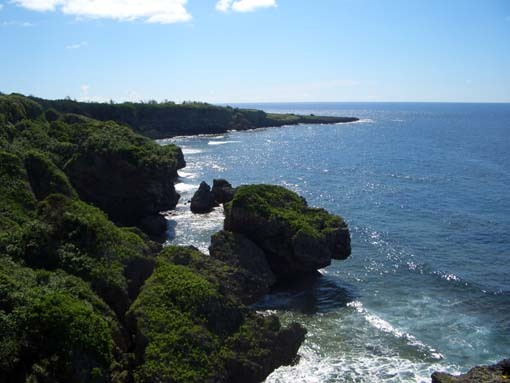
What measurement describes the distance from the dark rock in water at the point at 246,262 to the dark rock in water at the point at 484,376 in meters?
13.0

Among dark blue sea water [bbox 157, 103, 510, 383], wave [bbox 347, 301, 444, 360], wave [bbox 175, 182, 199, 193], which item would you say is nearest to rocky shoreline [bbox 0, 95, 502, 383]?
dark blue sea water [bbox 157, 103, 510, 383]

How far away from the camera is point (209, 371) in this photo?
21828 millimetres

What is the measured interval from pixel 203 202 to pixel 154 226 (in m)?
10.1

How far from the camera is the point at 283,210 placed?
3931cm

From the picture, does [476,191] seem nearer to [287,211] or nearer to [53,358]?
[287,211]

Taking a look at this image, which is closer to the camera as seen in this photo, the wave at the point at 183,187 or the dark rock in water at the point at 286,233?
the dark rock in water at the point at 286,233

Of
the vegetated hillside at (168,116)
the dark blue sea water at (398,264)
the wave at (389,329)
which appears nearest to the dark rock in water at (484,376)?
the dark blue sea water at (398,264)

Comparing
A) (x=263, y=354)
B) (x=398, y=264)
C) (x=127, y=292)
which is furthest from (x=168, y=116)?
(x=263, y=354)

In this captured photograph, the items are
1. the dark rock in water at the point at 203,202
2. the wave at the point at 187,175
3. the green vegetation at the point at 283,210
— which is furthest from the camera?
the wave at the point at 187,175

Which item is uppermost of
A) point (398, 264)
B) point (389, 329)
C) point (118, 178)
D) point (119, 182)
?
point (118, 178)

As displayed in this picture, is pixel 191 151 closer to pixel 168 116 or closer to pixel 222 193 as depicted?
pixel 168 116

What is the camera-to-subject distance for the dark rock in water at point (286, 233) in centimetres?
3634

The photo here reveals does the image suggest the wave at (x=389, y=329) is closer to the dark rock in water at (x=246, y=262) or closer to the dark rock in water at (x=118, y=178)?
the dark rock in water at (x=246, y=262)

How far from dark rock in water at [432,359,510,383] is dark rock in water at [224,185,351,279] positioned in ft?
47.9
